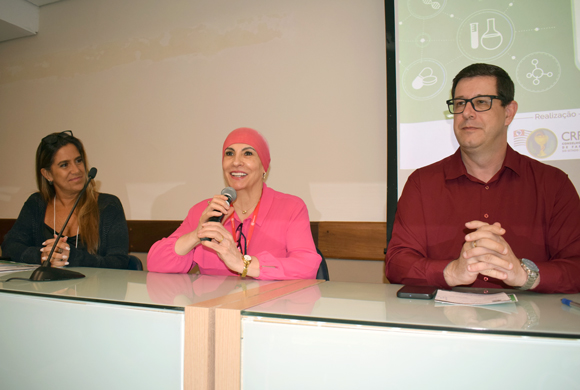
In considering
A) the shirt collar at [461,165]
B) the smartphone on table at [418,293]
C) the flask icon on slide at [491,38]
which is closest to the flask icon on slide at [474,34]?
the flask icon on slide at [491,38]

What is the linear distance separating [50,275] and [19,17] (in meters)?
2.92

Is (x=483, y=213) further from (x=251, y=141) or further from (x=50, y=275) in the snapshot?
(x=50, y=275)

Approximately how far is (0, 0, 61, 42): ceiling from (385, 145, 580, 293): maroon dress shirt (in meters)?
3.26

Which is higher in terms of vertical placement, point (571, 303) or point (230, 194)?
point (230, 194)

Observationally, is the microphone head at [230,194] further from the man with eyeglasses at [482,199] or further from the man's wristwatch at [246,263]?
the man with eyeglasses at [482,199]

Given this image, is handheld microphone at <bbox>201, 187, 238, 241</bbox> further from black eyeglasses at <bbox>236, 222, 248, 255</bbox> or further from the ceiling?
the ceiling

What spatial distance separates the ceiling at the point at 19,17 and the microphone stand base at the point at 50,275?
279cm

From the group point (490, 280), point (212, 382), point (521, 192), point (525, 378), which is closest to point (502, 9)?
point (521, 192)

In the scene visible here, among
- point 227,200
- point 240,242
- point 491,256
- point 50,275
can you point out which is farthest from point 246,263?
point 491,256

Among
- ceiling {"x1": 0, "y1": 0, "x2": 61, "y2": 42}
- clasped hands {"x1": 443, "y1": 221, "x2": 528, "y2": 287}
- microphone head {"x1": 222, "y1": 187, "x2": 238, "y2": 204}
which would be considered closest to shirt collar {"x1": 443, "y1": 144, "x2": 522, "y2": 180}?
clasped hands {"x1": 443, "y1": 221, "x2": 528, "y2": 287}

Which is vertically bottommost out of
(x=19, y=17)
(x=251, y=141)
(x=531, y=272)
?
(x=531, y=272)

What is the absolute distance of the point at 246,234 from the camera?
5.48 ft

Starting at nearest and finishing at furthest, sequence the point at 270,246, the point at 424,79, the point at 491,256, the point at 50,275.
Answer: the point at 491,256, the point at 50,275, the point at 270,246, the point at 424,79

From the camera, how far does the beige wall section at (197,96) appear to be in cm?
236
